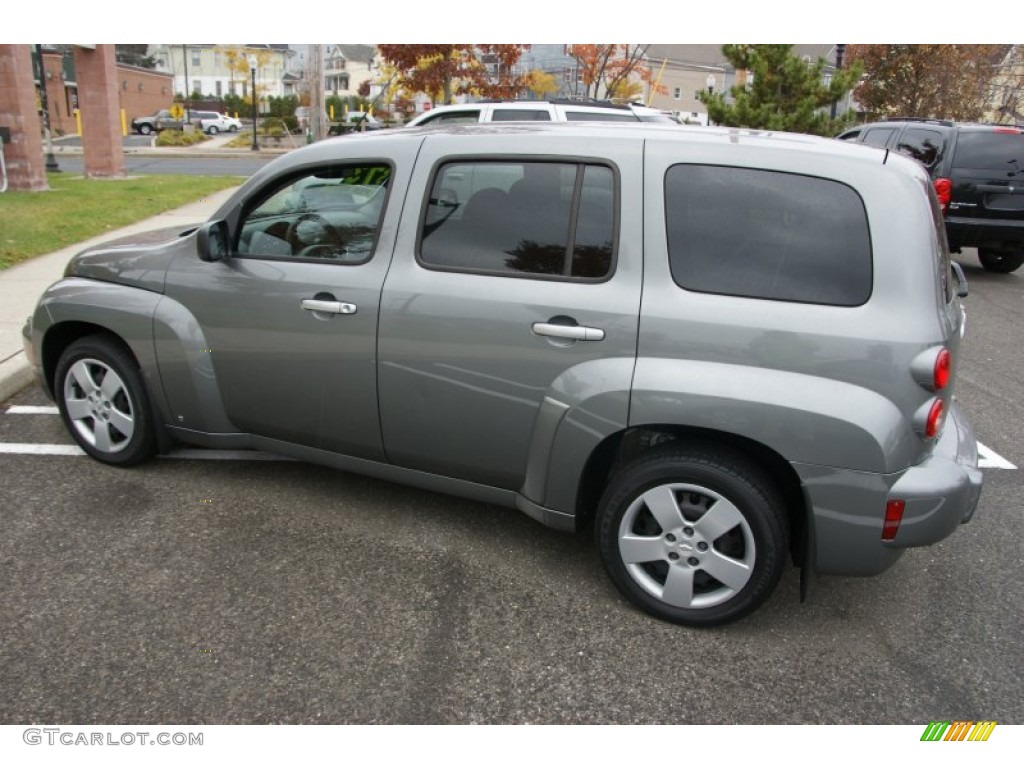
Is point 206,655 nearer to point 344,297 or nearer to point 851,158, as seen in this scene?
point 344,297

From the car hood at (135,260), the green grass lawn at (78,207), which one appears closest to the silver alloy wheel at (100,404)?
the car hood at (135,260)

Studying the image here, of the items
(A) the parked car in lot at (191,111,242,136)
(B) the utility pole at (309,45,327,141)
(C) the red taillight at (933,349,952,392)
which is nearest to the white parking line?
(C) the red taillight at (933,349,952,392)

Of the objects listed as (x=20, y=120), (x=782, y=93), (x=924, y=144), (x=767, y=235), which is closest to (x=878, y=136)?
(x=924, y=144)

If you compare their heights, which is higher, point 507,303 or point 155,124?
point 507,303

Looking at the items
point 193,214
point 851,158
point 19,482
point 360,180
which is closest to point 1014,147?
point 851,158

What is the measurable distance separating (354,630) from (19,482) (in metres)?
2.22

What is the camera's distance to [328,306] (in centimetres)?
343

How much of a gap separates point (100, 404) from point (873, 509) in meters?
3.65

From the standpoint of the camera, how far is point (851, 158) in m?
2.79

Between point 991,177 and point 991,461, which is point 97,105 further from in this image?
point 991,461
